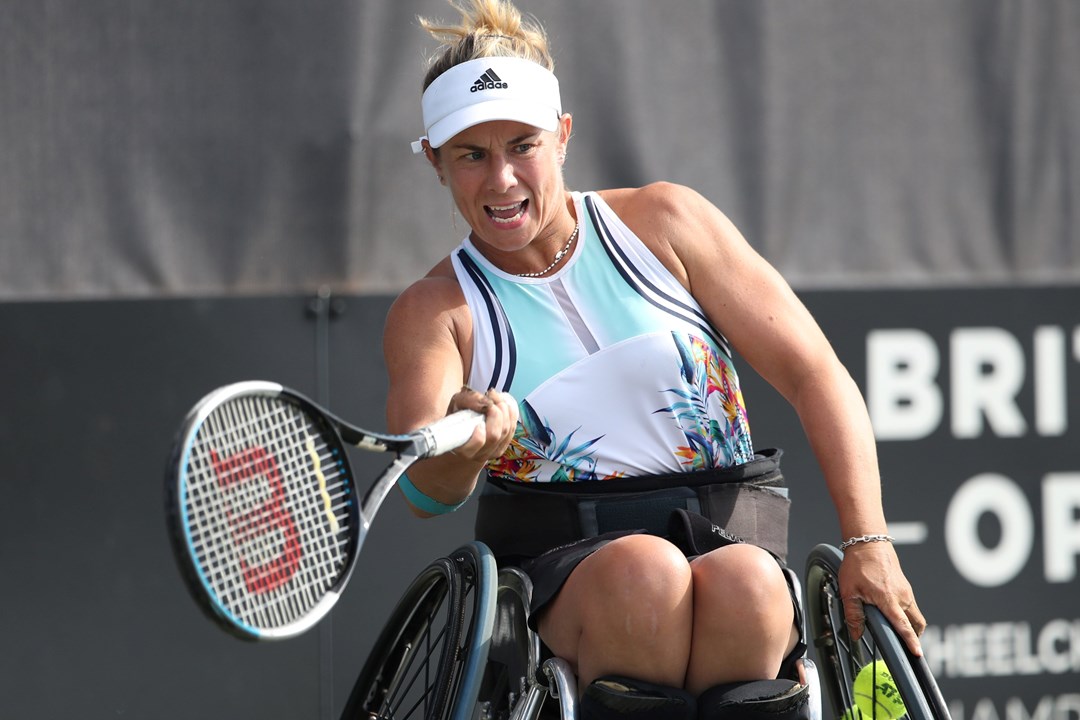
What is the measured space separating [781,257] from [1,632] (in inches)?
67.6


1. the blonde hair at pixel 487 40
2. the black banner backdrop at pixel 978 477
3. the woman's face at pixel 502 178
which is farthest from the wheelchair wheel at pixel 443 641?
the black banner backdrop at pixel 978 477

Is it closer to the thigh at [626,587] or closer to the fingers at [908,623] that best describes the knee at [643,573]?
the thigh at [626,587]

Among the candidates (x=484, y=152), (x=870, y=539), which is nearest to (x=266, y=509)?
(x=484, y=152)

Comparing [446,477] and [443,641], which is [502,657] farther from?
[446,477]

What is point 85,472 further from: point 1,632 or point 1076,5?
point 1076,5

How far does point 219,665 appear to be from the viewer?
8.54 feet

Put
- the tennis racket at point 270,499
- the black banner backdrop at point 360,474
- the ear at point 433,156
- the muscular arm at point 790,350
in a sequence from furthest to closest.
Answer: the black banner backdrop at point 360,474
the ear at point 433,156
the muscular arm at point 790,350
the tennis racket at point 270,499

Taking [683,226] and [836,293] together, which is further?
[836,293]

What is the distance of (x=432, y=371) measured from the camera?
1.84 metres

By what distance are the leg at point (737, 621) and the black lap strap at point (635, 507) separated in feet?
0.52

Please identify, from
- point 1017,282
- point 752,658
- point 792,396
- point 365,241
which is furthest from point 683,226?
point 1017,282

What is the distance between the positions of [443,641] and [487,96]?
0.74m

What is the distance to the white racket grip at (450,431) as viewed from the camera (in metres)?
1.51

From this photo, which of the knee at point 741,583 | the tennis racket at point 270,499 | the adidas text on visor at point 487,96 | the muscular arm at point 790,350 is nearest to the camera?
the tennis racket at point 270,499
